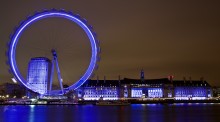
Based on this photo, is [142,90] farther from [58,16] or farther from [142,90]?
[58,16]

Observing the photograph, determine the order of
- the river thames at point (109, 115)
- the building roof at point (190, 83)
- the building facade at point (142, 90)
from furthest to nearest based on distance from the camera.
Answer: the building roof at point (190, 83) → the building facade at point (142, 90) → the river thames at point (109, 115)

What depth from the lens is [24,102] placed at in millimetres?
78812

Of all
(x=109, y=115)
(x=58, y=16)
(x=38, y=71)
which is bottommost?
(x=109, y=115)

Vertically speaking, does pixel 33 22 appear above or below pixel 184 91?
above

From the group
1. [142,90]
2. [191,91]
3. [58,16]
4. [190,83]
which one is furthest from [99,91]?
[58,16]

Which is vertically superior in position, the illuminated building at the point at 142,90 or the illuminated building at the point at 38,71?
the illuminated building at the point at 38,71

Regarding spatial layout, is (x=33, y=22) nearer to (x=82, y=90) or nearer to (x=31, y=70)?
(x=31, y=70)

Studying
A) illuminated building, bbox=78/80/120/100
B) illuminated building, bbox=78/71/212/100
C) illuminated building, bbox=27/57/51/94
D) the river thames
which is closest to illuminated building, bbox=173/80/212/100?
illuminated building, bbox=78/71/212/100

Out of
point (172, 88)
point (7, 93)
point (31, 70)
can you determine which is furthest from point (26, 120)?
point (7, 93)

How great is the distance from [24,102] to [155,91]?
43405 millimetres

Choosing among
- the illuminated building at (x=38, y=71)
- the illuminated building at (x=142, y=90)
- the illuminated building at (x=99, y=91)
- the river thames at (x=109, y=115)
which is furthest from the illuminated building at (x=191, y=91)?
the river thames at (x=109, y=115)

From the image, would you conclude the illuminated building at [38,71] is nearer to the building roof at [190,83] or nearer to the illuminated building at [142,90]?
the illuminated building at [142,90]

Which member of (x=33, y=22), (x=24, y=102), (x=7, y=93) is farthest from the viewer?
(x=7, y=93)

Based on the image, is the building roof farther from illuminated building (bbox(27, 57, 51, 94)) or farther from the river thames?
the river thames
